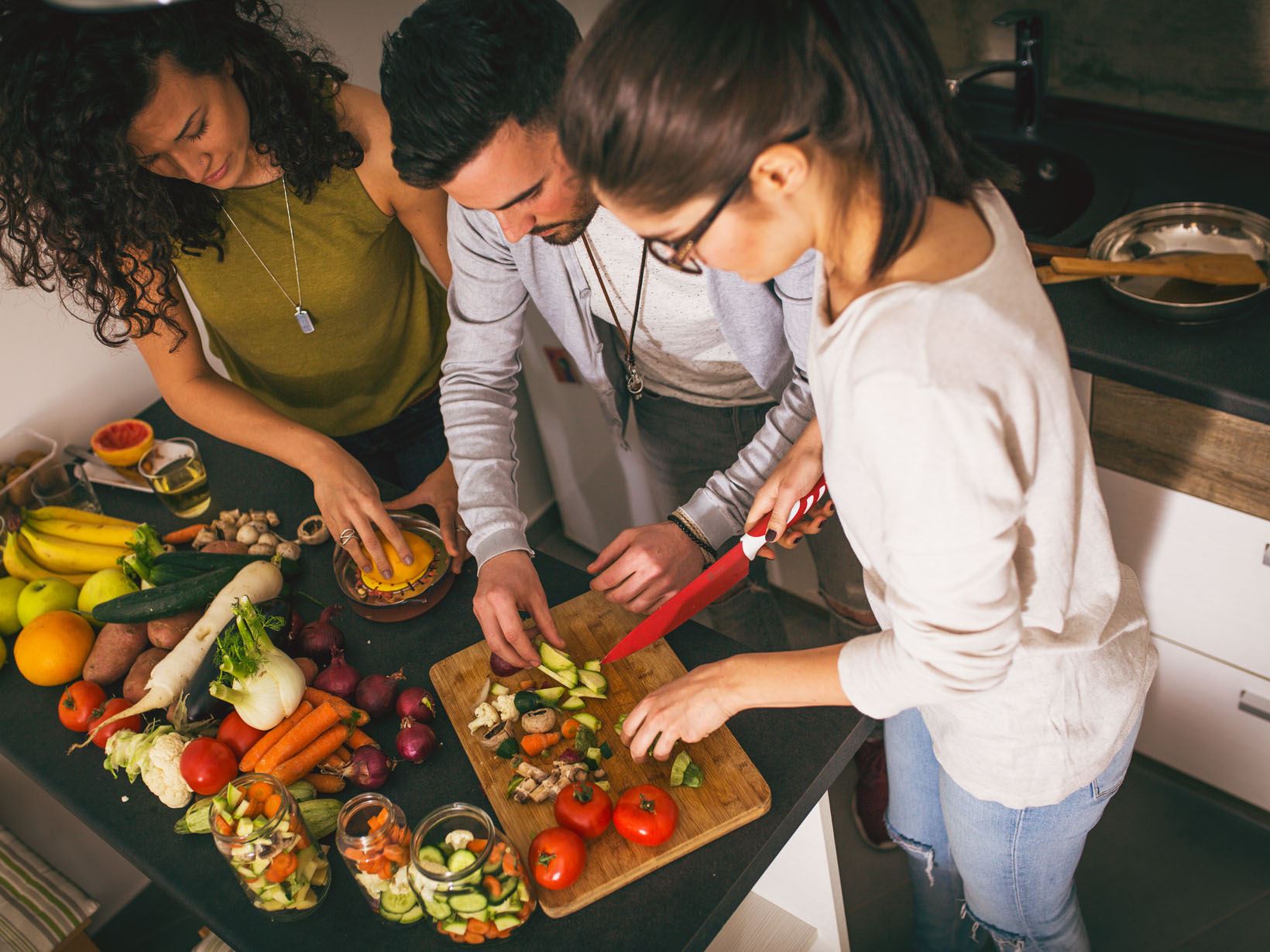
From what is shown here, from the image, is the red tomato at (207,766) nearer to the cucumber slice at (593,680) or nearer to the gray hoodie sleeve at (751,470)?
the cucumber slice at (593,680)

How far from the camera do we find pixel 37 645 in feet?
4.77

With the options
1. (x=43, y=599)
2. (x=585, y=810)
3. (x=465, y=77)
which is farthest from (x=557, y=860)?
(x=43, y=599)

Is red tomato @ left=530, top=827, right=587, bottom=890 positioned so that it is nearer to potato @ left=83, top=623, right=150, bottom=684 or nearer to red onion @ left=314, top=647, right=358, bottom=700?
red onion @ left=314, top=647, right=358, bottom=700

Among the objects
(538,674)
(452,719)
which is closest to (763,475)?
(538,674)

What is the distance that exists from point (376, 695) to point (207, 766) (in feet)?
0.69

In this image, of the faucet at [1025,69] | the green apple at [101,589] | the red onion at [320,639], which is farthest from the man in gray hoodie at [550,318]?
the faucet at [1025,69]

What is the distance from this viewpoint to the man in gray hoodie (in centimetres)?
112

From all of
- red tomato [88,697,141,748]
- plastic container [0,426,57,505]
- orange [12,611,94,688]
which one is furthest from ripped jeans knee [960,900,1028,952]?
plastic container [0,426,57,505]

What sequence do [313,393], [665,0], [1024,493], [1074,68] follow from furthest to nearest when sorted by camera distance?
[1074,68] < [313,393] < [1024,493] < [665,0]

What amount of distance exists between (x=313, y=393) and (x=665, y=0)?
4.39 feet

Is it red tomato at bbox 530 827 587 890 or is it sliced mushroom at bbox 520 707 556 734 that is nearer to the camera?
red tomato at bbox 530 827 587 890

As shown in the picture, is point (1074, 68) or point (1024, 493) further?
point (1074, 68)

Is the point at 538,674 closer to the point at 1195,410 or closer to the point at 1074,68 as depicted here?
the point at 1195,410

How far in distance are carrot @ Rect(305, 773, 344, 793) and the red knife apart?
0.35 metres
